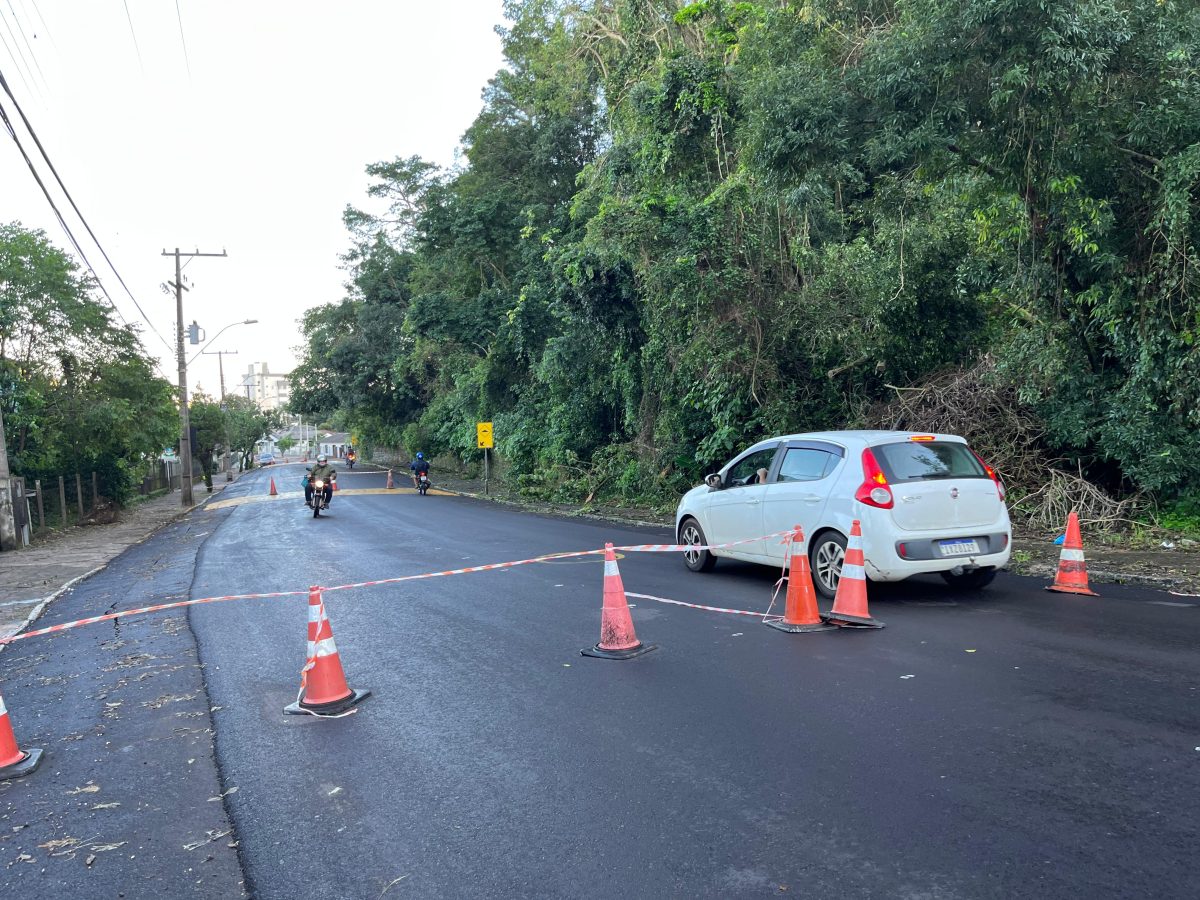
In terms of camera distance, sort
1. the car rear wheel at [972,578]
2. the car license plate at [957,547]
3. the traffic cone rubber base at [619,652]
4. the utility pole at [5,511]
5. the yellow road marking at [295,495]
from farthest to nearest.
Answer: the yellow road marking at [295,495] < the utility pole at [5,511] < the car rear wheel at [972,578] < the car license plate at [957,547] < the traffic cone rubber base at [619,652]

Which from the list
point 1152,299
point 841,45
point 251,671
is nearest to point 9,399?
point 251,671

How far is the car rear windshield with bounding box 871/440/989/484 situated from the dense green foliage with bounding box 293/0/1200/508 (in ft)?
12.2

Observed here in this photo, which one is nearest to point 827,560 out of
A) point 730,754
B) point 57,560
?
point 730,754

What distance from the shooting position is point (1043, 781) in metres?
4.03

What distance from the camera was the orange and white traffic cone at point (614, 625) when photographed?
263 inches

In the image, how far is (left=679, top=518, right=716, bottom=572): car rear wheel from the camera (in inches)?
412

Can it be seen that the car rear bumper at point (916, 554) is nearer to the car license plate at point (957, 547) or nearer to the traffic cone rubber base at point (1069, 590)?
the car license plate at point (957, 547)

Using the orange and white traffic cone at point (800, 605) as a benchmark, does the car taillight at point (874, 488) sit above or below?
above

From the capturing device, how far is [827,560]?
8.30 m

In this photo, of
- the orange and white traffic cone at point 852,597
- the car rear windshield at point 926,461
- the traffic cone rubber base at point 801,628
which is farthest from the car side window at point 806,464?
the traffic cone rubber base at point 801,628

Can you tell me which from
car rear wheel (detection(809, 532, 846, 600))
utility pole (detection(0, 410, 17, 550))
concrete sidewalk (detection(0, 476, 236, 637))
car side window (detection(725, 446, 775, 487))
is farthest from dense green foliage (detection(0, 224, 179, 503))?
car rear wheel (detection(809, 532, 846, 600))

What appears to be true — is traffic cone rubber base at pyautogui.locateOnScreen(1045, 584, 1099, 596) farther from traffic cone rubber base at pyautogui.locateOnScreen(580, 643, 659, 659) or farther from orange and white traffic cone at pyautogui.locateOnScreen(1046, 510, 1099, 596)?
traffic cone rubber base at pyautogui.locateOnScreen(580, 643, 659, 659)

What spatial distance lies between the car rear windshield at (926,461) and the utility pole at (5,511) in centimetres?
1755

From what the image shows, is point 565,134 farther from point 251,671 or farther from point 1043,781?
point 1043,781
